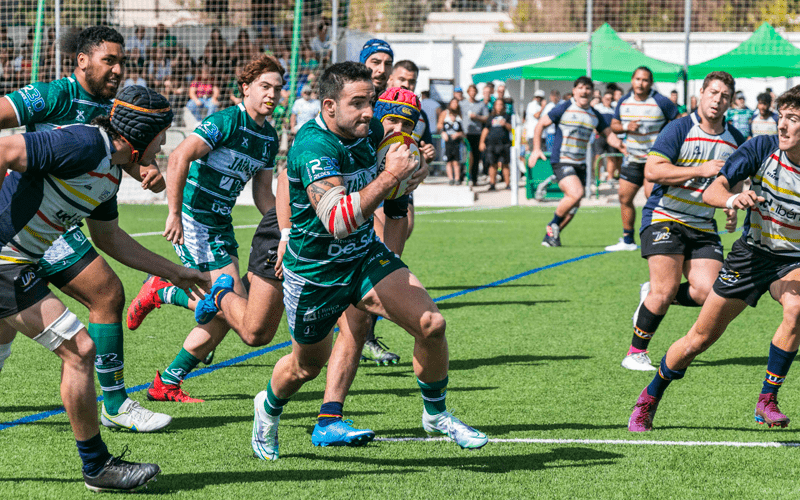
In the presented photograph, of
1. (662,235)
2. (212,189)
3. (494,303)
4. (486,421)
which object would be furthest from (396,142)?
(494,303)

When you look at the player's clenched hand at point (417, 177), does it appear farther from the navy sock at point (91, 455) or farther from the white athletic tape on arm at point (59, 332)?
the navy sock at point (91, 455)

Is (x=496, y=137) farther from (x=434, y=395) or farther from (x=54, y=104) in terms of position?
(x=434, y=395)

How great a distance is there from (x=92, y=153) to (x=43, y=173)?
0.21 metres

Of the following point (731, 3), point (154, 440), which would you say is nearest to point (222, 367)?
point (154, 440)

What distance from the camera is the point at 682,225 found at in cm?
663

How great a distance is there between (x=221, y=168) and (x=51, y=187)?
2.10 metres

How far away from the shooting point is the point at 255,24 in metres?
23.1

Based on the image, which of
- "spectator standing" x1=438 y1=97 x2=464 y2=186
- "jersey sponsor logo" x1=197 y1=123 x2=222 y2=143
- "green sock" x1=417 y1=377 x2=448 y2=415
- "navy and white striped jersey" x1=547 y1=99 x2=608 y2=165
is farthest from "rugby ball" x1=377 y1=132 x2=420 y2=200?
"spectator standing" x1=438 y1=97 x2=464 y2=186

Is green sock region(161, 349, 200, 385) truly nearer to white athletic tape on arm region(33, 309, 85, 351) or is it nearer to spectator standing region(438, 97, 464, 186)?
white athletic tape on arm region(33, 309, 85, 351)

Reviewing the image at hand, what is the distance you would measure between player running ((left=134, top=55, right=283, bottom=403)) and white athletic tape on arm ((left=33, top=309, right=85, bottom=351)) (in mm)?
1734

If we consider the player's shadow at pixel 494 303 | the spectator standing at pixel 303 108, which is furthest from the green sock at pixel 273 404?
the spectator standing at pixel 303 108

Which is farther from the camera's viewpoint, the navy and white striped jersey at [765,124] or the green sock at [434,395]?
the navy and white striped jersey at [765,124]

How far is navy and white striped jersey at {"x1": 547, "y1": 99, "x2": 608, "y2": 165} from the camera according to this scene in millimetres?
13812

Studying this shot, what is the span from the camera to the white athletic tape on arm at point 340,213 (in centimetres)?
397
